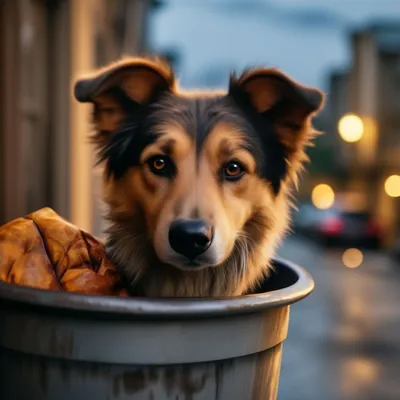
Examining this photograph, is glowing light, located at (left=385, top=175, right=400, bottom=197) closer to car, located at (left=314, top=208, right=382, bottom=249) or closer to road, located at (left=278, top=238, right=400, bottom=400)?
car, located at (left=314, top=208, right=382, bottom=249)

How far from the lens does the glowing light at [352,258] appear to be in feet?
48.4

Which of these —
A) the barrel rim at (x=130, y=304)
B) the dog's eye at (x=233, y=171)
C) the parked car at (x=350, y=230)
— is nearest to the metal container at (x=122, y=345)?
the barrel rim at (x=130, y=304)

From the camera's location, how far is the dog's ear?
1.92 meters

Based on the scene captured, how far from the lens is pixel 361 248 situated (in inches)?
737

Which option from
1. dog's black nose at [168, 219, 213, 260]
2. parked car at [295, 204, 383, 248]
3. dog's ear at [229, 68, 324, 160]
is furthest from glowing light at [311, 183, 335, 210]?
dog's black nose at [168, 219, 213, 260]

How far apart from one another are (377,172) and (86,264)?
2781 centimetres

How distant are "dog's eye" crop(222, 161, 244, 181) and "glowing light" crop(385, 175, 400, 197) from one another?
82.5ft

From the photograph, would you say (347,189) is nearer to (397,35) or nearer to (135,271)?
(397,35)

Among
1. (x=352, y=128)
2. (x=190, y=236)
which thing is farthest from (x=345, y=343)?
(x=352, y=128)

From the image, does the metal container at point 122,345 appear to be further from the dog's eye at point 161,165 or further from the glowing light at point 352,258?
the glowing light at point 352,258

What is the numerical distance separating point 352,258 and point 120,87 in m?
14.9

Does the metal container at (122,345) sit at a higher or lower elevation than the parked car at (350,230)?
higher

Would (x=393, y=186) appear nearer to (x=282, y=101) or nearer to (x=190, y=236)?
(x=282, y=101)

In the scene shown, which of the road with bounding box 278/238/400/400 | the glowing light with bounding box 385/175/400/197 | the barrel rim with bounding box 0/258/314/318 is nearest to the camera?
the barrel rim with bounding box 0/258/314/318
